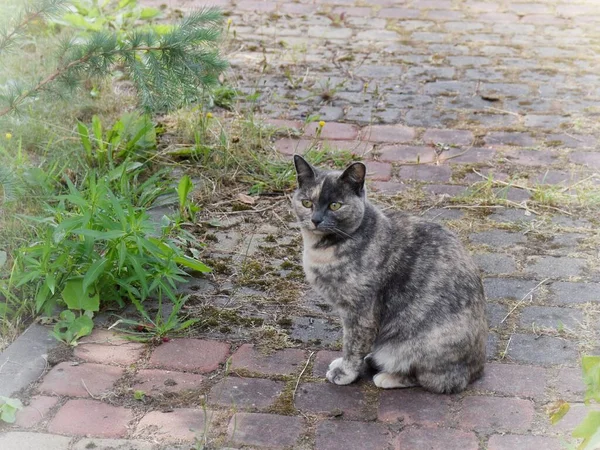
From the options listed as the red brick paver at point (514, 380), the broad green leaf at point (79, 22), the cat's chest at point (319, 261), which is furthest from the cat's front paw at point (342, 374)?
the broad green leaf at point (79, 22)

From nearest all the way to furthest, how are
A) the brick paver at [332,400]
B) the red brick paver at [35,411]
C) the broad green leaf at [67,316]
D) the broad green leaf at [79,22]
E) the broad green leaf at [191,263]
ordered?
the red brick paver at [35,411] < the brick paver at [332,400] < the broad green leaf at [67,316] < the broad green leaf at [191,263] < the broad green leaf at [79,22]

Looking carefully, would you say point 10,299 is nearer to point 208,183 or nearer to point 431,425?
point 208,183

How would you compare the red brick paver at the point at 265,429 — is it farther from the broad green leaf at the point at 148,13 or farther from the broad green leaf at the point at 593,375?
the broad green leaf at the point at 148,13

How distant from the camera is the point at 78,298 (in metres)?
3.70

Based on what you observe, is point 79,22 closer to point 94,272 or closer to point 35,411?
point 94,272

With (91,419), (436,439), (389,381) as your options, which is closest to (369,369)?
(389,381)

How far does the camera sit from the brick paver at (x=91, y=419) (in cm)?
302

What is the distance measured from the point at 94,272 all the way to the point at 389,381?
1.34 meters

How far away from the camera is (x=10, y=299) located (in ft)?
12.3

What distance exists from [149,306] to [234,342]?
1.62 feet

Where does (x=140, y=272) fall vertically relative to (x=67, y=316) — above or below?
above

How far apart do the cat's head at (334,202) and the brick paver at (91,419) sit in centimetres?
105

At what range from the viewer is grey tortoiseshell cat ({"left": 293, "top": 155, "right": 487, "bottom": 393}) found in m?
3.27

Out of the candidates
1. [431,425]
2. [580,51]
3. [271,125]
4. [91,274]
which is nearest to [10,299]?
[91,274]
